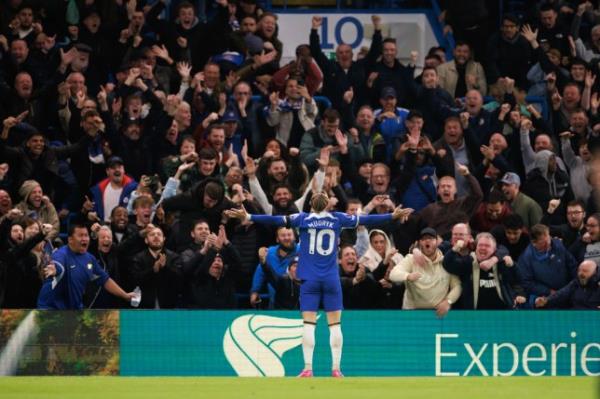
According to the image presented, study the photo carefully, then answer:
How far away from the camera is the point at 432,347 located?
19016mm

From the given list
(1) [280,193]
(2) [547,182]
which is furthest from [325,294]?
(2) [547,182]

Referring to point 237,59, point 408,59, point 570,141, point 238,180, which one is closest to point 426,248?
point 238,180

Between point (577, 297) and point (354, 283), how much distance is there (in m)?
2.98

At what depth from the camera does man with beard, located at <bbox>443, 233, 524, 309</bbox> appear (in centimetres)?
1894

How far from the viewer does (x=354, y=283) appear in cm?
1933

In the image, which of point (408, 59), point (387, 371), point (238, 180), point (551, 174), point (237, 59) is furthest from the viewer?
point (408, 59)

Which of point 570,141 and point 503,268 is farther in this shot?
point 570,141

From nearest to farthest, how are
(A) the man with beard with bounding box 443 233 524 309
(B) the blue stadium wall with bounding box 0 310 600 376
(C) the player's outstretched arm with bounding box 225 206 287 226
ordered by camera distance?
(C) the player's outstretched arm with bounding box 225 206 287 226
(B) the blue stadium wall with bounding box 0 310 600 376
(A) the man with beard with bounding box 443 233 524 309

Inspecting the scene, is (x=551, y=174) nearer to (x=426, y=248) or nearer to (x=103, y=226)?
(x=426, y=248)

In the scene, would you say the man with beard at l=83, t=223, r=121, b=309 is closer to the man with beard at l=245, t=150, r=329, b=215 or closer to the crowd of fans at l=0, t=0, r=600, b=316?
the crowd of fans at l=0, t=0, r=600, b=316

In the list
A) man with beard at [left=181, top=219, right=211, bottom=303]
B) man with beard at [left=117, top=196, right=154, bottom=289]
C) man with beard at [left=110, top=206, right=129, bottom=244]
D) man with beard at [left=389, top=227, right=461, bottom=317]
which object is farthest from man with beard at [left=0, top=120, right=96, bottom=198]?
man with beard at [left=389, top=227, right=461, bottom=317]

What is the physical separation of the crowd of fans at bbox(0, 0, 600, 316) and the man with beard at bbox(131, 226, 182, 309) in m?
0.03

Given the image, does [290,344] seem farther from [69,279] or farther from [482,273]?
[69,279]

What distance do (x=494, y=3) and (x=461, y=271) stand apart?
29.6 ft
